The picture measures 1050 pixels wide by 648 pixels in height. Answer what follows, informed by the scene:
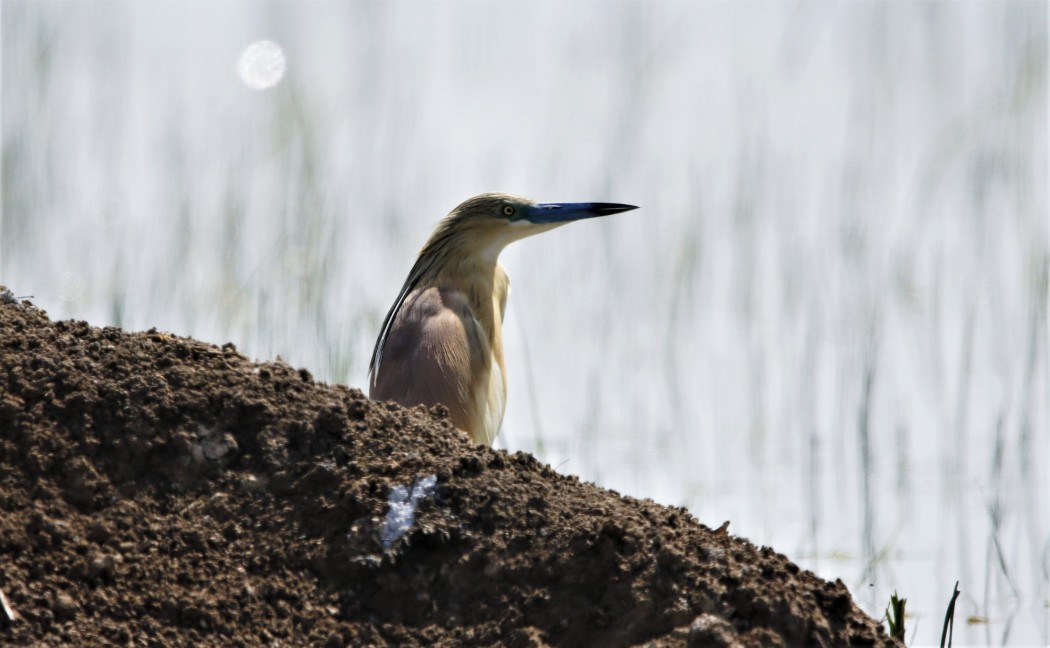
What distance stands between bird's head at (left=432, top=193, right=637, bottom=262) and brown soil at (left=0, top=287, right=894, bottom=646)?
9.97 ft

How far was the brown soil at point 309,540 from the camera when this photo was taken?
2.94 metres

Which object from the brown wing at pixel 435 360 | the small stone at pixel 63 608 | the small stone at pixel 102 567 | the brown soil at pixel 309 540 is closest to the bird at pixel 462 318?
the brown wing at pixel 435 360

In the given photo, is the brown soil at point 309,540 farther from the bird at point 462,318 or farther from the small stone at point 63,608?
the bird at point 462,318

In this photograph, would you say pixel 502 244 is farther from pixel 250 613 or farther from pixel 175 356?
pixel 250 613

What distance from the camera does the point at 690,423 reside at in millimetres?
7762

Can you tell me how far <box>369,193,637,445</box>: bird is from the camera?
5.69 metres

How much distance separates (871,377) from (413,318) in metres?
2.57

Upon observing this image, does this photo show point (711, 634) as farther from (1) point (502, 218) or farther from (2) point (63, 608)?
(1) point (502, 218)

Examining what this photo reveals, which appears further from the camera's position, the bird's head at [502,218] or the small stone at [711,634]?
the bird's head at [502,218]

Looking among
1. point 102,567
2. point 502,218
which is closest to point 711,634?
point 102,567

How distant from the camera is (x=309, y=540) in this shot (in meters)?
3.11

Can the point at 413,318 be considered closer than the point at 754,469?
Yes

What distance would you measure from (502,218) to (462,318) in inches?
26.1

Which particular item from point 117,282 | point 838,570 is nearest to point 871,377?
point 838,570
